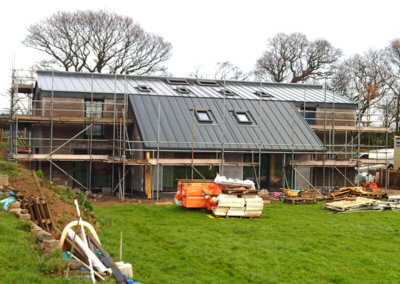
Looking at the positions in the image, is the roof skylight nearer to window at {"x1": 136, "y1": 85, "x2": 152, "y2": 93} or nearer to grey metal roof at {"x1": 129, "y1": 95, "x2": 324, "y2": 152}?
window at {"x1": 136, "y1": 85, "x2": 152, "y2": 93}

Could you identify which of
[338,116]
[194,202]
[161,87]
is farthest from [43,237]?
[338,116]

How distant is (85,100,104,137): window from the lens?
25312mm

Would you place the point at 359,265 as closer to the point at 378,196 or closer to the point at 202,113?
the point at 378,196

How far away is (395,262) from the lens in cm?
1119

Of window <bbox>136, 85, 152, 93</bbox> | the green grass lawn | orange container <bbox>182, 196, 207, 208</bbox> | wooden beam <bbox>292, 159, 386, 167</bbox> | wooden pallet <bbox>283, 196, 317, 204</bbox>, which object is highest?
window <bbox>136, 85, 152, 93</bbox>

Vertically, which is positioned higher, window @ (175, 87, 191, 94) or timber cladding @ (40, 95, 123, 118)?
window @ (175, 87, 191, 94)

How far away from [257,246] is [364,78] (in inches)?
1488

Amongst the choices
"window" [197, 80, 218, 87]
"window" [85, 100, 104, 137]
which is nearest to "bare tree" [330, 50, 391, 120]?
"window" [197, 80, 218, 87]

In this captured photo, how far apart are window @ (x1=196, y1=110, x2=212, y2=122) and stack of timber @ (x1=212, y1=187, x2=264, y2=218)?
7.48 metres

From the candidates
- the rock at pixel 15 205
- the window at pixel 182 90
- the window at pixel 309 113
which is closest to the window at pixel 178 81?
the window at pixel 182 90

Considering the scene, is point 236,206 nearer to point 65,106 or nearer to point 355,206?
point 355,206

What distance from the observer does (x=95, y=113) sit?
2572cm

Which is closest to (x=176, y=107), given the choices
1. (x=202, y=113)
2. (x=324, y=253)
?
(x=202, y=113)

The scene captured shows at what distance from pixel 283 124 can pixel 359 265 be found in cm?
1599
